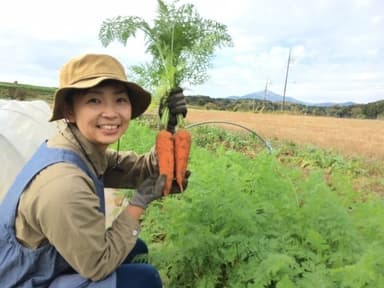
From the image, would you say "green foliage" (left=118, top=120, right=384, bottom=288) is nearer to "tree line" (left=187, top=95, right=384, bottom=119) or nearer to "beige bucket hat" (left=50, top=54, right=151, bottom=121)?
"beige bucket hat" (left=50, top=54, right=151, bottom=121)

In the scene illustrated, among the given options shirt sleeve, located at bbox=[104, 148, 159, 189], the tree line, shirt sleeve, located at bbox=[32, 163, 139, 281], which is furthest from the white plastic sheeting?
the tree line

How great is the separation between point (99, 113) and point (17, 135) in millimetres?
3010

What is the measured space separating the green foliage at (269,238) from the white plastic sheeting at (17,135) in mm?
2020

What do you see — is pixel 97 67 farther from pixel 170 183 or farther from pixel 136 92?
pixel 170 183

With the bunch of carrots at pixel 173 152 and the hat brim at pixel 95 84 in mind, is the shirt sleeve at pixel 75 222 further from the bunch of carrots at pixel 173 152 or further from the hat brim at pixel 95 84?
the bunch of carrots at pixel 173 152

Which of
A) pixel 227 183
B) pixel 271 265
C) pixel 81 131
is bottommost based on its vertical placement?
pixel 271 265

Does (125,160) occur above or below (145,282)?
above

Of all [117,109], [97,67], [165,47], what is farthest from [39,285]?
[165,47]

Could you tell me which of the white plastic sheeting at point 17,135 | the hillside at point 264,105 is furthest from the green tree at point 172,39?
the hillside at point 264,105

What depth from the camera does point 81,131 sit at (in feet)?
7.36

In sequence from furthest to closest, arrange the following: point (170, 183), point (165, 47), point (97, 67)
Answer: point (165, 47), point (170, 183), point (97, 67)

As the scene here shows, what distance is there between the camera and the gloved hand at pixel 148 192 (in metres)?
2.32

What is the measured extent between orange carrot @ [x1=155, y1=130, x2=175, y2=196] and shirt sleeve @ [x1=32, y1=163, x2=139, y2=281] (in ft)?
2.06

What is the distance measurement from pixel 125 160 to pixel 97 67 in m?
0.80
